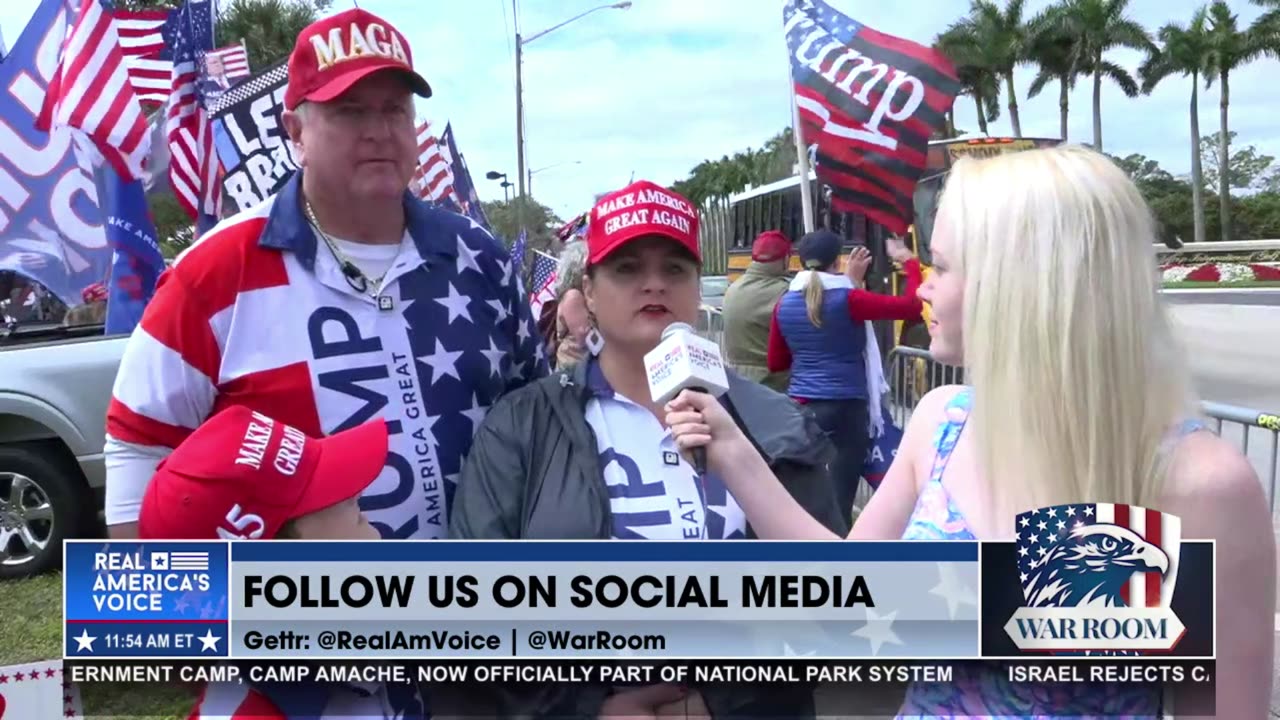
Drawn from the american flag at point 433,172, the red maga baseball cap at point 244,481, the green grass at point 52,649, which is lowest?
the green grass at point 52,649

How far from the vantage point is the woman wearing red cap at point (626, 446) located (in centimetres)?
197

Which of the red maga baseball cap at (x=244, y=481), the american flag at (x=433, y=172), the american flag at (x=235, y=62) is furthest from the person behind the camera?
the american flag at (x=433, y=172)

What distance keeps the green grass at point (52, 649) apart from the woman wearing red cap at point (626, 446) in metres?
0.62

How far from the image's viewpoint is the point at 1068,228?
1535 mm

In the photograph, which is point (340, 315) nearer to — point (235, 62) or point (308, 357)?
point (308, 357)

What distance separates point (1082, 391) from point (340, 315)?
1483mm

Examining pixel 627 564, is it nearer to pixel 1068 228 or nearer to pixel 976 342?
pixel 976 342

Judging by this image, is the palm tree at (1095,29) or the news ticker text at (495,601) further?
the palm tree at (1095,29)

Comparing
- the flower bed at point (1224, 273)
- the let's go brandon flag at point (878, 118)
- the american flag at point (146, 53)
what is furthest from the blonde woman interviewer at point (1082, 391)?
the flower bed at point (1224, 273)

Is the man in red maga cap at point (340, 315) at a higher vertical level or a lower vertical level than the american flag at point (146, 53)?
lower

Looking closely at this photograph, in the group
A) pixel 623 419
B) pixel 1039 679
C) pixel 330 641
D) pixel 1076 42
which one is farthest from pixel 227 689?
pixel 1076 42

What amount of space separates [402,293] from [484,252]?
26 centimetres

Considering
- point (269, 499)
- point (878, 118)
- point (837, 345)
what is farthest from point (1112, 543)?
point (837, 345)

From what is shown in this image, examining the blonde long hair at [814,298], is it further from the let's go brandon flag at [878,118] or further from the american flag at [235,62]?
the american flag at [235,62]
